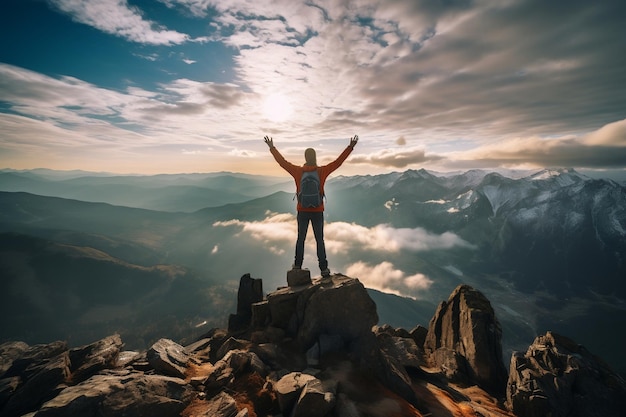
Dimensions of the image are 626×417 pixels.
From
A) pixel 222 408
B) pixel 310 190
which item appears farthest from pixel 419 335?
pixel 222 408

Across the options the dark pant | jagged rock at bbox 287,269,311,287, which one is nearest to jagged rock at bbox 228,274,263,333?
jagged rock at bbox 287,269,311,287

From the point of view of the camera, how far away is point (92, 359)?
52.6 feet

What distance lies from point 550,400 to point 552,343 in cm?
658

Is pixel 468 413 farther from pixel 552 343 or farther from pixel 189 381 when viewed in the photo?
pixel 189 381

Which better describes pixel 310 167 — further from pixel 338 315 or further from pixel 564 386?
pixel 564 386

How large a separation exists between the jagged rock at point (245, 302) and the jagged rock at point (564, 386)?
79.6 ft

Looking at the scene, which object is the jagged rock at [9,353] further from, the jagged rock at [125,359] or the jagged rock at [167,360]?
the jagged rock at [167,360]

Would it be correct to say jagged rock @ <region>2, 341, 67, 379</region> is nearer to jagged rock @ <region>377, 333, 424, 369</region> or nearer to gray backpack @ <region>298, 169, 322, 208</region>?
gray backpack @ <region>298, 169, 322, 208</region>

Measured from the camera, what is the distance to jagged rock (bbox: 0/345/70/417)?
1274 cm

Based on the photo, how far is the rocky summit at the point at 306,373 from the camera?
1202cm

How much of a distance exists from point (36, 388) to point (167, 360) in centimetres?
558

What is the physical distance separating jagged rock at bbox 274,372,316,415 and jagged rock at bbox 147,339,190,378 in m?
6.26

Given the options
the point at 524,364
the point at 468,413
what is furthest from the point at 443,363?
the point at 468,413

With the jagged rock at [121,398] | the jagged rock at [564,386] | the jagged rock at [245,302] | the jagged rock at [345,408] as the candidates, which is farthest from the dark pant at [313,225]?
the jagged rock at [564,386]
